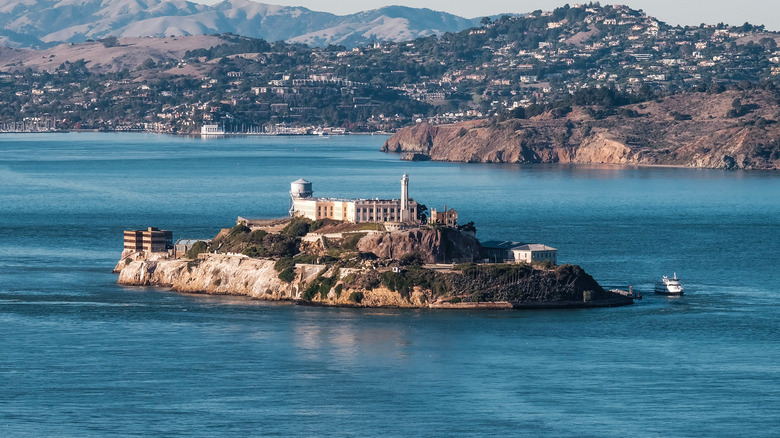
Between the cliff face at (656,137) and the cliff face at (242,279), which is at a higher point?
the cliff face at (656,137)

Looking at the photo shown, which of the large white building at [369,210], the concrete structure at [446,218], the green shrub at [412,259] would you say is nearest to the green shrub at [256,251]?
the large white building at [369,210]

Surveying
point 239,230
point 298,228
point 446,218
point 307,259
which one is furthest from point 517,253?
point 239,230

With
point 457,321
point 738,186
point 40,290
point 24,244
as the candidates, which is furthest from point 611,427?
point 738,186

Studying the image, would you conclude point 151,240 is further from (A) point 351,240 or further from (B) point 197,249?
(A) point 351,240

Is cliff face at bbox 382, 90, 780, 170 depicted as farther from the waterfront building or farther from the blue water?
the waterfront building

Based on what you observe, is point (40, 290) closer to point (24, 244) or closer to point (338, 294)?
point (338, 294)

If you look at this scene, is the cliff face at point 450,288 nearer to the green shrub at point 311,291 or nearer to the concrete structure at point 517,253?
the green shrub at point 311,291
